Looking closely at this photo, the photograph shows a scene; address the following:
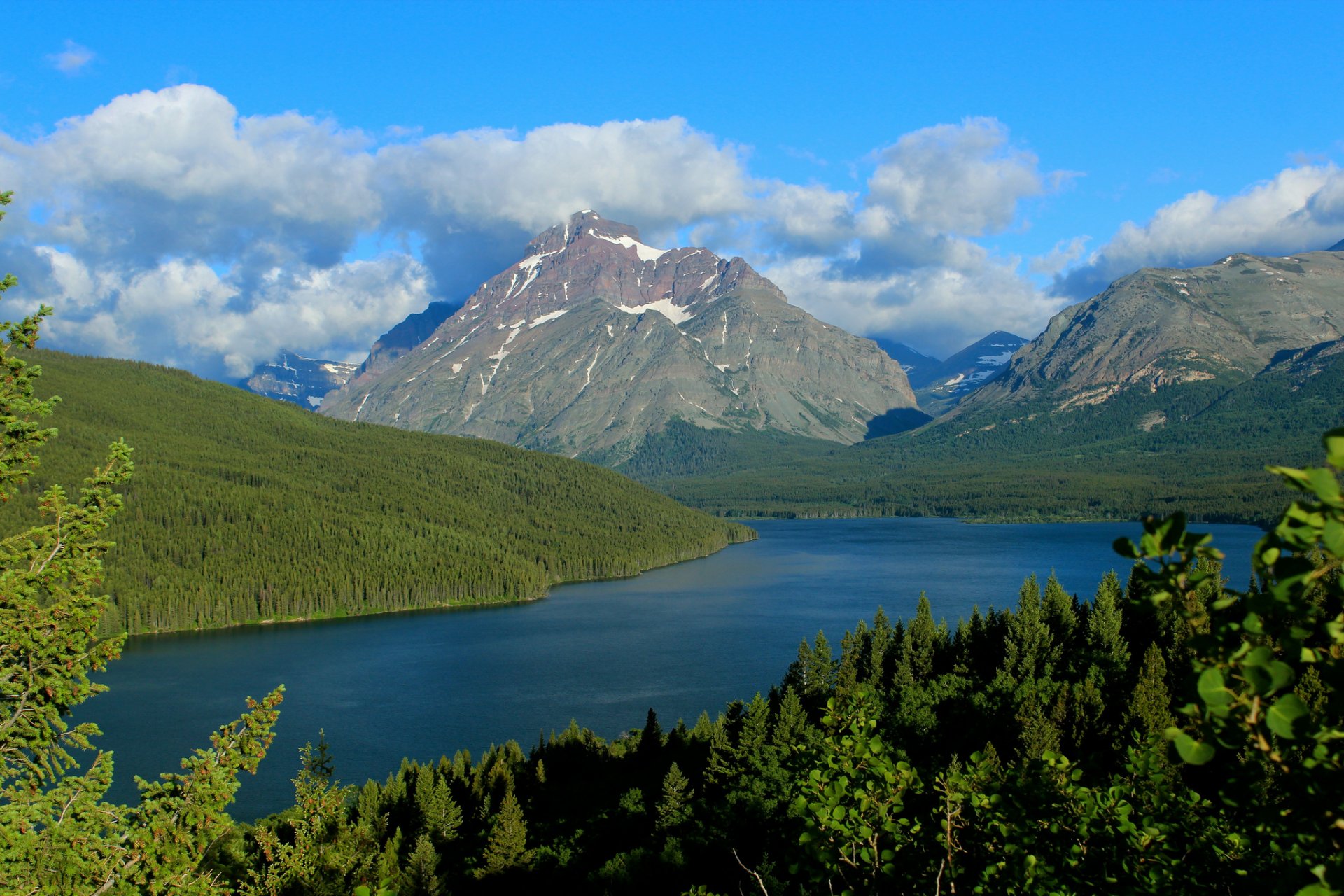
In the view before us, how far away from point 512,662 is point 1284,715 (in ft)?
274

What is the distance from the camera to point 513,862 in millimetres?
33719

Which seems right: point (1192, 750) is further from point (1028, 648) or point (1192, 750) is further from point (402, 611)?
point (402, 611)

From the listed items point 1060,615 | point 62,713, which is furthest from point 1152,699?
point 62,713

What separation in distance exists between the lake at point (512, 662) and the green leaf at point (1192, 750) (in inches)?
1361

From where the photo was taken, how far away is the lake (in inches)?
2362

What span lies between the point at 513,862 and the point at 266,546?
102316 millimetres

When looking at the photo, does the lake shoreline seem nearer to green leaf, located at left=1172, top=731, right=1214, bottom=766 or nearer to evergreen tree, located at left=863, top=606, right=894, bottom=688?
evergreen tree, located at left=863, top=606, right=894, bottom=688

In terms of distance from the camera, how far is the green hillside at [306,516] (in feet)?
368

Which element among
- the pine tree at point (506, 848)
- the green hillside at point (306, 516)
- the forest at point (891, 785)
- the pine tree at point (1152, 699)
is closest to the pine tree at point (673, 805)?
the forest at point (891, 785)

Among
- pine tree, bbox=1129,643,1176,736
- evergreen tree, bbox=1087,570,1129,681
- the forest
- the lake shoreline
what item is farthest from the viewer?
the lake shoreline

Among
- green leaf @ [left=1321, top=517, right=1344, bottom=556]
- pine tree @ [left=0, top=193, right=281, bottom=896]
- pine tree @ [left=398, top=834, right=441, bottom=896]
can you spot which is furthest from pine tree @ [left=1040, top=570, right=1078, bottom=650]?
green leaf @ [left=1321, top=517, right=1344, bottom=556]

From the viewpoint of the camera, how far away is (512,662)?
83125 millimetres

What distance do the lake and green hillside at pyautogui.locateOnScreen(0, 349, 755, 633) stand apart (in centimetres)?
735

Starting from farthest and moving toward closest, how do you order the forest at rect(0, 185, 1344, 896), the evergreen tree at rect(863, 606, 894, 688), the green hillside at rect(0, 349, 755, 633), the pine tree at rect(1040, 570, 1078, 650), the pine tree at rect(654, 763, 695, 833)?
the green hillside at rect(0, 349, 755, 633) → the pine tree at rect(1040, 570, 1078, 650) → the evergreen tree at rect(863, 606, 894, 688) → the pine tree at rect(654, 763, 695, 833) → the forest at rect(0, 185, 1344, 896)
